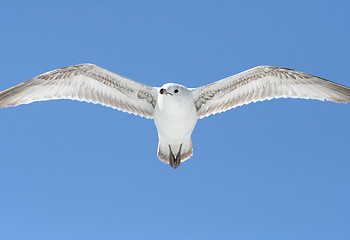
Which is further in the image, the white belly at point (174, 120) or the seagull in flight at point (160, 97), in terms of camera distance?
the seagull in flight at point (160, 97)

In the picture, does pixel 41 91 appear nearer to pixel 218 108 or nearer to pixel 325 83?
pixel 218 108

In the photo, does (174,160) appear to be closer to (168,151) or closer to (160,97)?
(168,151)

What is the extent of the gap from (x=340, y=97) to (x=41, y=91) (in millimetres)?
7584

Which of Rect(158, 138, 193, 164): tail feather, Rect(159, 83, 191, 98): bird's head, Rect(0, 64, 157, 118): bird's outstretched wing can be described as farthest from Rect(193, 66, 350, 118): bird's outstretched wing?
Rect(0, 64, 157, 118): bird's outstretched wing

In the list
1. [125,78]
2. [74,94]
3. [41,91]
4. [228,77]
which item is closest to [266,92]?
[228,77]

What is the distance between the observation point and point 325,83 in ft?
27.6

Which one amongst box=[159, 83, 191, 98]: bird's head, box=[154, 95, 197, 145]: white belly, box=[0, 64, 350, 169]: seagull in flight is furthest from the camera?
box=[0, 64, 350, 169]: seagull in flight

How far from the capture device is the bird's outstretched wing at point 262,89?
330 inches

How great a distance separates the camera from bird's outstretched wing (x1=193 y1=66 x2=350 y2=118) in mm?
8383

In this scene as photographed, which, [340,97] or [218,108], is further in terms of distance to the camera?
[218,108]

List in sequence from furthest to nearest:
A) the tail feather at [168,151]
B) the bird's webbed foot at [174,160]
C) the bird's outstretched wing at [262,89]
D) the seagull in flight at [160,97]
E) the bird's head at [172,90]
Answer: the bird's webbed foot at [174,160], the tail feather at [168,151], the bird's outstretched wing at [262,89], the seagull in flight at [160,97], the bird's head at [172,90]

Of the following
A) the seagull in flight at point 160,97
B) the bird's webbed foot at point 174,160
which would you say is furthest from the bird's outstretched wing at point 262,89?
the bird's webbed foot at point 174,160

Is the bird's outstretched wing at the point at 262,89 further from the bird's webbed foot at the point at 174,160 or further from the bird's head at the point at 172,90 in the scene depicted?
the bird's webbed foot at the point at 174,160

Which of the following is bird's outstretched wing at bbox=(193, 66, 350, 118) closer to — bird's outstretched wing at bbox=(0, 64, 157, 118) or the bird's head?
the bird's head
